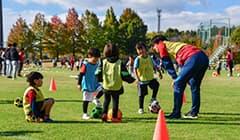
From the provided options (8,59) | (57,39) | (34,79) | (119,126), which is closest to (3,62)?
(8,59)

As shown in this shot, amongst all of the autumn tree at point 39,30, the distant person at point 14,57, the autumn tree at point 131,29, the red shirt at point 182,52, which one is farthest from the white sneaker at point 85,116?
the autumn tree at point 131,29

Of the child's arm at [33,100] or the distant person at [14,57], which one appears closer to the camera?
the child's arm at [33,100]

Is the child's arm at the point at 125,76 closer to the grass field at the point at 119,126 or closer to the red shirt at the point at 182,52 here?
the grass field at the point at 119,126

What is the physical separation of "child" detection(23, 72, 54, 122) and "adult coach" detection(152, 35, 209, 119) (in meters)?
2.70

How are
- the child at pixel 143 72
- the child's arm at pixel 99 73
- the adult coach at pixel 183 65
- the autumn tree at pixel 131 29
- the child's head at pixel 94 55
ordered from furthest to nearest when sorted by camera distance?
the autumn tree at pixel 131 29
the child at pixel 143 72
the adult coach at pixel 183 65
the child's head at pixel 94 55
the child's arm at pixel 99 73

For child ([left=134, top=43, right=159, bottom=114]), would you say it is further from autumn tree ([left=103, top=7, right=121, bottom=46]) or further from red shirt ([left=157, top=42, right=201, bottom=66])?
autumn tree ([left=103, top=7, right=121, bottom=46])

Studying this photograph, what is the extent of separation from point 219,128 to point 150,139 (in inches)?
74.2

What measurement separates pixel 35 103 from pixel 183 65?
10.9ft

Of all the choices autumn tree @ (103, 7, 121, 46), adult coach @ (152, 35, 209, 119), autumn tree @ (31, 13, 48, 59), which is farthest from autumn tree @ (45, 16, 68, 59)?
adult coach @ (152, 35, 209, 119)

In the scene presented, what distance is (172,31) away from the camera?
124m

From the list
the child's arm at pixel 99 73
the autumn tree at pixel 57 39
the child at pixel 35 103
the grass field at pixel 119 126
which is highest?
the autumn tree at pixel 57 39

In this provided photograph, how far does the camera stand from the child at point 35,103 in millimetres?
10031

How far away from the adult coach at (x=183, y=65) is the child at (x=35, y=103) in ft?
8.86

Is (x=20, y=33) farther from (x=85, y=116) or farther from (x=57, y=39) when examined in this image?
(x=85, y=116)
